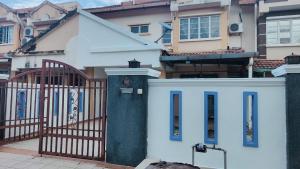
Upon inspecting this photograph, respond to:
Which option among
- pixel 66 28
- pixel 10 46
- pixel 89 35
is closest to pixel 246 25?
pixel 89 35

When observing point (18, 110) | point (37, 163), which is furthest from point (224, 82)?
point (18, 110)

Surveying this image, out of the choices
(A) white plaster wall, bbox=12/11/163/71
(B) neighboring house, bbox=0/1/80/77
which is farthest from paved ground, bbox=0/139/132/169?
(B) neighboring house, bbox=0/1/80/77

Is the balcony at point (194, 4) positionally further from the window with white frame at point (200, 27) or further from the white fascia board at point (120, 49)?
the white fascia board at point (120, 49)

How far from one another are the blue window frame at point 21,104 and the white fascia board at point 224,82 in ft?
18.8

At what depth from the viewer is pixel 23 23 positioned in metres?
20.2

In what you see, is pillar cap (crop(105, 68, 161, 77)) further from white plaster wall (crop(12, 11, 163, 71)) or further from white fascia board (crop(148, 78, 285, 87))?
white plaster wall (crop(12, 11, 163, 71))

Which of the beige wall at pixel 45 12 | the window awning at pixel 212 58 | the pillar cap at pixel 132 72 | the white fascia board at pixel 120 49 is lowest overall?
the pillar cap at pixel 132 72

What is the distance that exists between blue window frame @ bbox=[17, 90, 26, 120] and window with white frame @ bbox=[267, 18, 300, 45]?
42.0 feet

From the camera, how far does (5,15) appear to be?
2002 cm

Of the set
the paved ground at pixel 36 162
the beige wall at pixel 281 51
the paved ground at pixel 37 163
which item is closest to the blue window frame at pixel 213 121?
the paved ground at pixel 36 162

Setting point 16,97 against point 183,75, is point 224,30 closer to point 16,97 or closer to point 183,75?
point 183,75

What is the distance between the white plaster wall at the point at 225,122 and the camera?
5422 millimetres

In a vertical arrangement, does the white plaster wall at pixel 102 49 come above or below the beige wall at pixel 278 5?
below

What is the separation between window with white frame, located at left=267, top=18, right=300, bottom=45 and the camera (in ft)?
44.6
